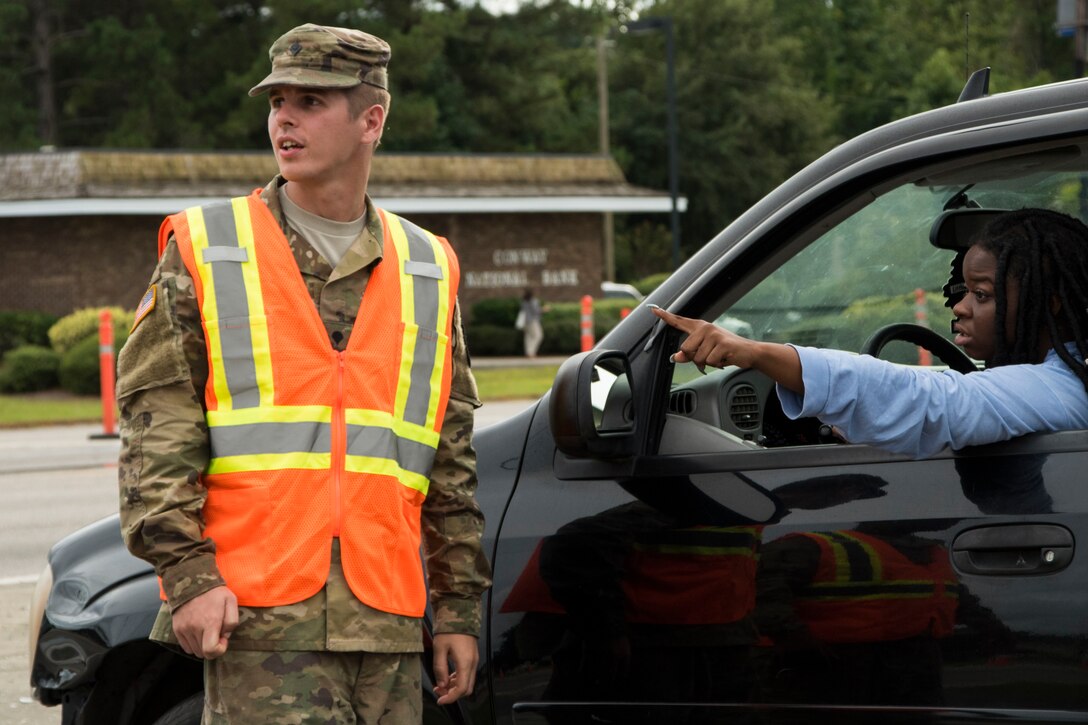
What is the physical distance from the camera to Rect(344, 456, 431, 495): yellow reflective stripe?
262cm

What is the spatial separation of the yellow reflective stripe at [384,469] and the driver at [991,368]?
0.53 m

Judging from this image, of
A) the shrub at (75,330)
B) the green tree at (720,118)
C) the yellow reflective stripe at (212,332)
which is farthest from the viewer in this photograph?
the green tree at (720,118)

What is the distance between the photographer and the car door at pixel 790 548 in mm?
2641

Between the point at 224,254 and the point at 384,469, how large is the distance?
0.45 m

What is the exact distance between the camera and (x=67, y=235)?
29.6 m

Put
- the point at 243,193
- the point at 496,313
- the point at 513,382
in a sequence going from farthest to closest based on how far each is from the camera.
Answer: the point at 243,193
the point at 496,313
the point at 513,382

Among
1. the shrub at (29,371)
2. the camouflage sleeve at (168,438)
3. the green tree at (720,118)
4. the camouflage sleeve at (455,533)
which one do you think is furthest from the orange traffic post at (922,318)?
the green tree at (720,118)

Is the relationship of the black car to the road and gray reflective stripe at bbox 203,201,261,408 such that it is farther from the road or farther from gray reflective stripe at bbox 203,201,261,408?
the road

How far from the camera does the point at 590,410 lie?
9.29 feet

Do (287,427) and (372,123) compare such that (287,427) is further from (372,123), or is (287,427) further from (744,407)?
(744,407)

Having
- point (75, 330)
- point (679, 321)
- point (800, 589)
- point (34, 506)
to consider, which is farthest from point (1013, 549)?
point (75, 330)

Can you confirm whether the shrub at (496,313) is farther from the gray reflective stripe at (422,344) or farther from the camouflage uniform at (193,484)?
the camouflage uniform at (193,484)

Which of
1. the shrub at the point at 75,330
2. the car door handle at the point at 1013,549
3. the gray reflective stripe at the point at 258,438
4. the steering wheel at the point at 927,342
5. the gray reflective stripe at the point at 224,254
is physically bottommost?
the shrub at the point at 75,330

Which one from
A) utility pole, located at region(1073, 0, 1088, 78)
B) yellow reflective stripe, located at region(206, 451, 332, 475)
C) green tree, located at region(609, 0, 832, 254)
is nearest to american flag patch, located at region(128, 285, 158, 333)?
yellow reflective stripe, located at region(206, 451, 332, 475)
